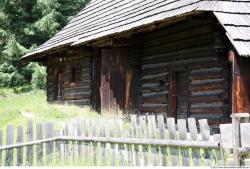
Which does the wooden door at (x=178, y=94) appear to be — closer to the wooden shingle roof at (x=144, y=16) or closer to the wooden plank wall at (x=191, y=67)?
the wooden plank wall at (x=191, y=67)

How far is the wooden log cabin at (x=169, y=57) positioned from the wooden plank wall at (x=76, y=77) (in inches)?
3.5

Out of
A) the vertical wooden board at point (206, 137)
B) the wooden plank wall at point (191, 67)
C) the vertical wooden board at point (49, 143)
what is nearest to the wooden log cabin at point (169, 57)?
the wooden plank wall at point (191, 67)

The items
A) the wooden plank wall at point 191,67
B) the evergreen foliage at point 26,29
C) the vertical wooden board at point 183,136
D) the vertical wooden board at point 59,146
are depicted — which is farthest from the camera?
the evergreen foliage at point 26,29

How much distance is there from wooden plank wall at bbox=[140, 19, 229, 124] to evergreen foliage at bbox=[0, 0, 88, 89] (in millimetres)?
14667

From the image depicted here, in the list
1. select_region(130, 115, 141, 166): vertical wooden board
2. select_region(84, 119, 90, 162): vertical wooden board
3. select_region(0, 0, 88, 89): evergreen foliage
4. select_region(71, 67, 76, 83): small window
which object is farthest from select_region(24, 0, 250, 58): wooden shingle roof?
select_region(0, 0, 88, 89): evergreen foliage

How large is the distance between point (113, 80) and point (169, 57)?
2403mm

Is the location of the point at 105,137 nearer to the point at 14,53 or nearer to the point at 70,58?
the point at 70,58

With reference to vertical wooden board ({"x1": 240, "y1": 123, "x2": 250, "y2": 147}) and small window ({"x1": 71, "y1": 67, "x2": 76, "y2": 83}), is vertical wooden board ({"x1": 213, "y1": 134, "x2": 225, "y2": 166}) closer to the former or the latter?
vertical wooden board ({"x1": 240, "y1": 123, "x2": 250, "y2": 147})

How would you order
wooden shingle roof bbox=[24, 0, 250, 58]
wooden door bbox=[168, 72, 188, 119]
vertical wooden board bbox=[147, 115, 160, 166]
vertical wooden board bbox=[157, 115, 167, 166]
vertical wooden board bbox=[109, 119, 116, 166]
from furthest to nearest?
wooden door bbox=[168, 72, 188, 119] < wooden shingle roof bbox=[24, 0, 250, 58] < vertical wooden board bbox=[109, 119, 116, 166] < vertical wooden board bbox=[147, 115, 160, 166] < vertical wooden board bbox=[157, 115, 167, 166]

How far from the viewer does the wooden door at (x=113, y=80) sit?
1345 cm

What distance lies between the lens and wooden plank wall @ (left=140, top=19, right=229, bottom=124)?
32.4ft

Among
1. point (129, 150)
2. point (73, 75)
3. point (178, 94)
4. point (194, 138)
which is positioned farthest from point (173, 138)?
point (73, 75)

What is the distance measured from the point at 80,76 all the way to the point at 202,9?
9437 mm

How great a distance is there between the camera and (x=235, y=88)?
927 cm
